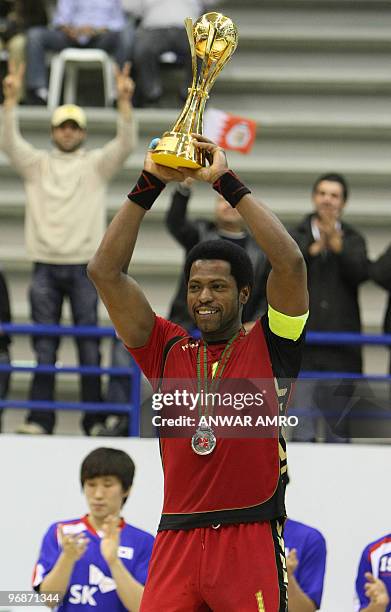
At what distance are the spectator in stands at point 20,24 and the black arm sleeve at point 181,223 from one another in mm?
3586

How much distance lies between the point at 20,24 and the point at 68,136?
2.87 metres

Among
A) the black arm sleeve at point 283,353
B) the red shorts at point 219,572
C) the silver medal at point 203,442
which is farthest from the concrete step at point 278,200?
the red shorts at point 219,572

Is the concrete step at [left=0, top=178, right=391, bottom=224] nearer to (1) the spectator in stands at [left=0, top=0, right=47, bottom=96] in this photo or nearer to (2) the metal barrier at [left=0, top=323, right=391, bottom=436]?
(1) the spectator in stands at [left=0, top=0, right=47, bottom=96]

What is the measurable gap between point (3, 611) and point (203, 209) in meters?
4.55

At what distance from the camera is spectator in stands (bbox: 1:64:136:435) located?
792 centimetres

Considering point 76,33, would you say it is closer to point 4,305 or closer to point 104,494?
point 4,305

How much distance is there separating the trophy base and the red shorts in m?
1.14

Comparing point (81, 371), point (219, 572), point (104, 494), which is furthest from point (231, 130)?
point (219, 572)

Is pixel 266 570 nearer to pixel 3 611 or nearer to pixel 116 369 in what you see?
pixel 3 611

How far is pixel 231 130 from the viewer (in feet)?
27.3

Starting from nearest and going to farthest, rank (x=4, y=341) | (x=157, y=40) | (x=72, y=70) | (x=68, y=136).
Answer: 1. (x=4, y=341)
2. (x=68, y=136)
3. (x=157, y=40)
4. (x=72, y=70)

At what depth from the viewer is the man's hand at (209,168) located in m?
4.13

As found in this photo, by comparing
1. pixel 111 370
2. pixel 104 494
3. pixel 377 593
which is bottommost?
pixel 377 593

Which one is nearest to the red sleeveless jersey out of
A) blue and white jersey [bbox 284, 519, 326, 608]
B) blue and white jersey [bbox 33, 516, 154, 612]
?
blue and white jersey [bbox 33, 516, 154, 612]
